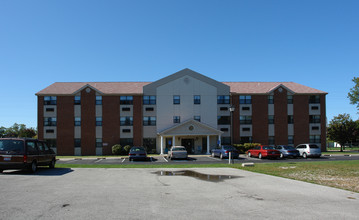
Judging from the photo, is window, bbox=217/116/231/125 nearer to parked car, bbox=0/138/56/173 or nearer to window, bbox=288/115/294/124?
window, bbox=288/115/294/124

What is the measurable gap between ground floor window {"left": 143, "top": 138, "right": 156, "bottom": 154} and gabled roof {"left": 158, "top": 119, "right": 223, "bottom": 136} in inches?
130

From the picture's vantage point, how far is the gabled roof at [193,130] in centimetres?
3781

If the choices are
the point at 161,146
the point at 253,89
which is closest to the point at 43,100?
the point at 161,146

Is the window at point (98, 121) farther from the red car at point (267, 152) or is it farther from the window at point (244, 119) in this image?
the red car at point (267, 152)

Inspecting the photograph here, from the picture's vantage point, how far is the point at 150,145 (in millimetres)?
40719

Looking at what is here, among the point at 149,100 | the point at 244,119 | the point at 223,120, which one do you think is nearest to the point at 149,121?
the point at 149,100

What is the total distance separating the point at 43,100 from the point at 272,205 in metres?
40.3

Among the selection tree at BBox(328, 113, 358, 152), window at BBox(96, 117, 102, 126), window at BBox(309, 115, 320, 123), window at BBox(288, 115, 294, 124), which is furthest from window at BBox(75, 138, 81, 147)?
tree at BBox(328, 113, 358, 152)

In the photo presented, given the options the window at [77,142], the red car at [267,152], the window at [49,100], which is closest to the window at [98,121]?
the window at [77,142]

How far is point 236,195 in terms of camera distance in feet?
28.6

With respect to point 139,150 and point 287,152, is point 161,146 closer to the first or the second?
point 139,150

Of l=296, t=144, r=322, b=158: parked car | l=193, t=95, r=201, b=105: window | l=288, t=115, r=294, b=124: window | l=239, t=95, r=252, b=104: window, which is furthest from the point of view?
l=288, t=115, r=294, b=124: window

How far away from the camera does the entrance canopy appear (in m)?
37.8

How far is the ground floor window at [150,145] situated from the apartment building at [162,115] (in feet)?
0.47
